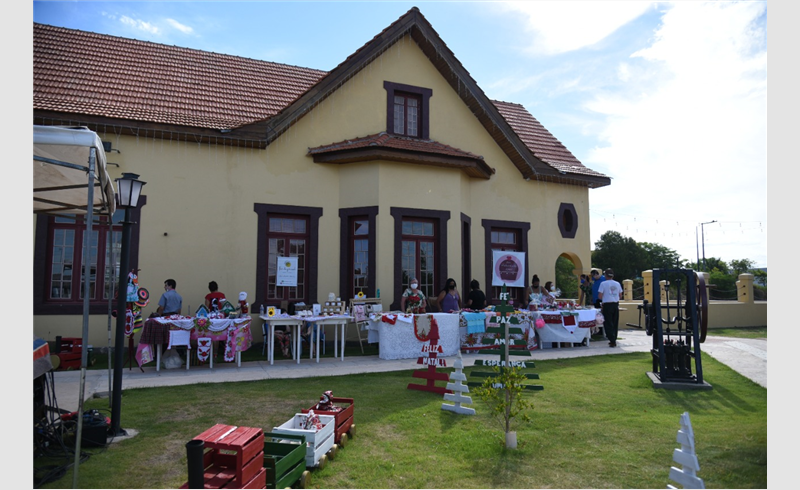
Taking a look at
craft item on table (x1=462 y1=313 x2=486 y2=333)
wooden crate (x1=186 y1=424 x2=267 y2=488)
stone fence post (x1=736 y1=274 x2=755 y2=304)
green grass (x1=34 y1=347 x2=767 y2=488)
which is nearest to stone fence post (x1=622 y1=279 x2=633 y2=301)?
stone fence post (x1=736 y1=274 x2=755 y2=304)

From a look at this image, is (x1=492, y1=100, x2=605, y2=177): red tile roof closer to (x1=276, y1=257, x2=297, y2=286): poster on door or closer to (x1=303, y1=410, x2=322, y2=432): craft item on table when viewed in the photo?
(x1=276, y1=257, x2=297, y2=286): poster on door

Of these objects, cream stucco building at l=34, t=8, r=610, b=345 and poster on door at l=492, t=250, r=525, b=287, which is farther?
poster on door at l=492, t=250, r=525, b=287

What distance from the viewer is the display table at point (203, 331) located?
9148mm

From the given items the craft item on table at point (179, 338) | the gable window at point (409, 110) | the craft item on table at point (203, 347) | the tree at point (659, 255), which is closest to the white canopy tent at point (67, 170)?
the craft item on table at point (179, 338)

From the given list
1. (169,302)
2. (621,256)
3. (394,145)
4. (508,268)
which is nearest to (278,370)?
(169,302)

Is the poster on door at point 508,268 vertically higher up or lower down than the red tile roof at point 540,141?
lower down

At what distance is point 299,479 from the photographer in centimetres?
421

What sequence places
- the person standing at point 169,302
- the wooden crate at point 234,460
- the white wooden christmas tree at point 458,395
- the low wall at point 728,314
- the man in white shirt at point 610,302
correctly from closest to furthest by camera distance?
the wooden crate at point 234,460, the white wooden christmas tree at point 458,395, the person standing at point 169,302, the man in white shirt at point 610,302, the low wall at point 728,314

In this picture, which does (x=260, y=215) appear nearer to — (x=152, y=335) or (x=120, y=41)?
(x=152, y=335)

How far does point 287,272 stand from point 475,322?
463 centimetres

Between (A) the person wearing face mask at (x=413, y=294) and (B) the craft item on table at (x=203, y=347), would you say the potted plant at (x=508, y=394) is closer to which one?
(B) the craft item on table at (x=203, y=347)

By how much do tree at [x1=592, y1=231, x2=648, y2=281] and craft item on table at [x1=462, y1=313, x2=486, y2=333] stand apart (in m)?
41.8

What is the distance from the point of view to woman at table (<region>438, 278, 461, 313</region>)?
12.1 metres

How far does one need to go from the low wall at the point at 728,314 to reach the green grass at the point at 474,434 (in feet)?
39.8
